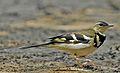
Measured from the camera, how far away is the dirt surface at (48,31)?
1127cm

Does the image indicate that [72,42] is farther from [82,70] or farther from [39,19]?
[39,19]

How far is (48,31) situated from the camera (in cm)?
1939

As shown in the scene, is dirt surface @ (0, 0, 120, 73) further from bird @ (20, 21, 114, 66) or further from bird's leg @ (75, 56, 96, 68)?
bird @ (20, 21, 114, 66)

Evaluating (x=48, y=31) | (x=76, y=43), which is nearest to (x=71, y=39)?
(x=76, y=43)

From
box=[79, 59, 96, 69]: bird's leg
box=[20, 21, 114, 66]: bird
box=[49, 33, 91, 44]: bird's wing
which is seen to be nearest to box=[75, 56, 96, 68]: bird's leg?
box=[79, 59, 96, 69]: bird's leg

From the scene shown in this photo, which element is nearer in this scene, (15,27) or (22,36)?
(22,36)

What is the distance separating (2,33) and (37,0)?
29.3 ft

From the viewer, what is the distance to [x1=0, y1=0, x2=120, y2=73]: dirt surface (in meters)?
11.3

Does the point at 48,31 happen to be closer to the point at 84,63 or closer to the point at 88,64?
the point at 88,64

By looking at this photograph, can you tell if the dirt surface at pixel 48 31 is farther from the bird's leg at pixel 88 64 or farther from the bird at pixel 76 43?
the bird at pixel 76 43

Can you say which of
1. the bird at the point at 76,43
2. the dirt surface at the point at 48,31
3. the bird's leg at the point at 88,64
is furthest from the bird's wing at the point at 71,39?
the bird's leg at the point at 88,64

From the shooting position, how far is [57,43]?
34.2ft

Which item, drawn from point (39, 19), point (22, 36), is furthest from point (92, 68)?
point (39, 19)

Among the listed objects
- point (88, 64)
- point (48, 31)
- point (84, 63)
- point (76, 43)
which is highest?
point (76, 43)
